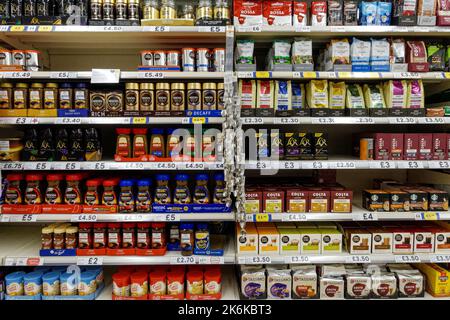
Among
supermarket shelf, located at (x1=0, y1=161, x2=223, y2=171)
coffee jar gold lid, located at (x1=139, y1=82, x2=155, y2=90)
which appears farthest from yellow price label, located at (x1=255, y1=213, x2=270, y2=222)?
coffee jar gold lid, located at (x1=139, y1=82, x2=155, y2=90)

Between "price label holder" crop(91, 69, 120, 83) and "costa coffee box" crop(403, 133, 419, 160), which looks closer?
"price label holder" crop(91, 69, 120, 83)

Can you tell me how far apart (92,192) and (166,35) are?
125 cm

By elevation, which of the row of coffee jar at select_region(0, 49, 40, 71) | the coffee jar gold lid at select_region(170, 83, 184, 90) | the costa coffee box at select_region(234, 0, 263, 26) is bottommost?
the coffee jar gold lid at select_region(170, 83, 184, 90)

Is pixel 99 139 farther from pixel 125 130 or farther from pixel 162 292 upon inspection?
pixel 162 292

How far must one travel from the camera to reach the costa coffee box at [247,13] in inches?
91.4

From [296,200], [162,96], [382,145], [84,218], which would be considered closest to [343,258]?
[296,200]

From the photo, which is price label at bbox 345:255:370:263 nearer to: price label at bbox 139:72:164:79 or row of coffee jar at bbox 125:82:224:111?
row of coffee jar at bbox 125:82:224:111

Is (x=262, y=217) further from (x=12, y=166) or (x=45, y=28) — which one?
(x=45, y=28)

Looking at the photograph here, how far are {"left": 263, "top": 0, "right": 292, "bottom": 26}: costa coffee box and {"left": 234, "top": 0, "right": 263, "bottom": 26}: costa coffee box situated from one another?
5 centimetres

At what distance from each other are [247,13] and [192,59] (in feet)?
1.66

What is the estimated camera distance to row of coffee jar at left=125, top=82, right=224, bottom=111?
2301 mm

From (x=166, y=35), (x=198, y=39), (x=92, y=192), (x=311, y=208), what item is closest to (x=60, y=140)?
(x=92, y=192)

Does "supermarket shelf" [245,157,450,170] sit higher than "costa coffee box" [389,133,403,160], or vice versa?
"costa coffee box" [389,133,403,160]
